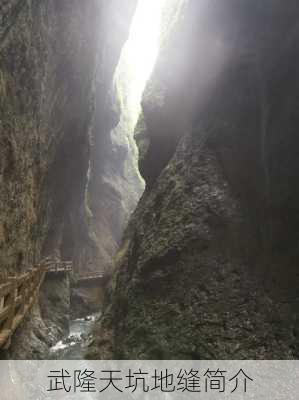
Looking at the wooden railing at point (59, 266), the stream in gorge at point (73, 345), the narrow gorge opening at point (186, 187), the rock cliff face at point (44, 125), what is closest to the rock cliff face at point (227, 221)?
the narrow gorge opening at point (186, 187)

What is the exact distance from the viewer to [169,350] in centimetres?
1244

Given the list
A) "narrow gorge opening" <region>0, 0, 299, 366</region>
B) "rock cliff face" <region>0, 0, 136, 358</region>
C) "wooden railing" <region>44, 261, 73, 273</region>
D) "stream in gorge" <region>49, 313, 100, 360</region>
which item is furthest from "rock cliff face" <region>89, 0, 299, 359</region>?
"wooden railing" <region>44, 261, 73, 273</region>

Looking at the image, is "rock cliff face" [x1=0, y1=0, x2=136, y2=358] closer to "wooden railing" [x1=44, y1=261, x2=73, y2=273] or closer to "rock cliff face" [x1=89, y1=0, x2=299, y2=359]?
"wooden railing" [x1=44, y1=261, x2=73, y2=273]

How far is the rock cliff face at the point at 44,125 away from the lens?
616 inches

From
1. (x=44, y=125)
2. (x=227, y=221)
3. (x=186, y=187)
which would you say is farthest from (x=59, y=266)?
(x=227, y=221)

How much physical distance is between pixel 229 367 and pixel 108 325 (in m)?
7.62

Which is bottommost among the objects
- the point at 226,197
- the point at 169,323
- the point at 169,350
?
the point at 169,350

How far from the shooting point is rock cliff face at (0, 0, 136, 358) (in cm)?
1565

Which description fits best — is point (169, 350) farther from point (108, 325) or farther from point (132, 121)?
point (132, 121)

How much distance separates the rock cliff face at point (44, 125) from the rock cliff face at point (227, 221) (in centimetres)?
557

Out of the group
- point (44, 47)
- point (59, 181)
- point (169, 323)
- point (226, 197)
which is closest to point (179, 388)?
point (169, 323)

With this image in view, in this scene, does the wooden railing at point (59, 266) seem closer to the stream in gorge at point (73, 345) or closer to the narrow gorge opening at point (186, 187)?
the narrow gorge opening at point (186, 187)

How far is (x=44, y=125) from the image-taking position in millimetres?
21906

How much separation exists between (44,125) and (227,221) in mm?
12868
